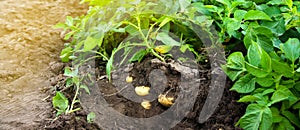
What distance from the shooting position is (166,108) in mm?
1252

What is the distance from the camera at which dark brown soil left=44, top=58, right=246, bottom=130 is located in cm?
122

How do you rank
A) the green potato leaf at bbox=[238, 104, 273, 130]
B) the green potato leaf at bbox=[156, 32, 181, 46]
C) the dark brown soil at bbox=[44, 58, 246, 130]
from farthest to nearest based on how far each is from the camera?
the green potato leaf at bbox=[156, 32, 181, 46] → the dark brown soil at bbox=[44, 58, 246, 130] → the green potato leaf at bbox=[238, 104, 273, 130]

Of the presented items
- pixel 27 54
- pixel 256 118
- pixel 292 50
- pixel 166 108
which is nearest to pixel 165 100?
pixel 166 108

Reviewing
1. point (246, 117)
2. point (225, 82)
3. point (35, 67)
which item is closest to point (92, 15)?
point (35, 67)

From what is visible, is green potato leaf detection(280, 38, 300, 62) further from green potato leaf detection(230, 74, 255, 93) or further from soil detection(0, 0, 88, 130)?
soil detection(0, 0, 88, 130)

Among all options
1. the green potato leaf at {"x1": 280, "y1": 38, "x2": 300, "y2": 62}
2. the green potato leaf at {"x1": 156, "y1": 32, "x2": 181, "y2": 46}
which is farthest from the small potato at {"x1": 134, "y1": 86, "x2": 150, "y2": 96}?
the green potato leaf at {"x1": 280, "y1": 38, "x2": 300, "y2": 62}

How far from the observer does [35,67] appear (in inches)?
61.7

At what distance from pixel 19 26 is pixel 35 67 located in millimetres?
294

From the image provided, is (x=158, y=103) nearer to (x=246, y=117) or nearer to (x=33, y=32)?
(x=246, y=117)

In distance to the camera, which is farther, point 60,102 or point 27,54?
point 27,54

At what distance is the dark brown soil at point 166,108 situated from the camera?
48.1 inches

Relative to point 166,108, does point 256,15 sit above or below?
above

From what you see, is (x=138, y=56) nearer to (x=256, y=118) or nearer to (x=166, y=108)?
(x=166, y=108)

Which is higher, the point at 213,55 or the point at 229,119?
the point at 213,55
